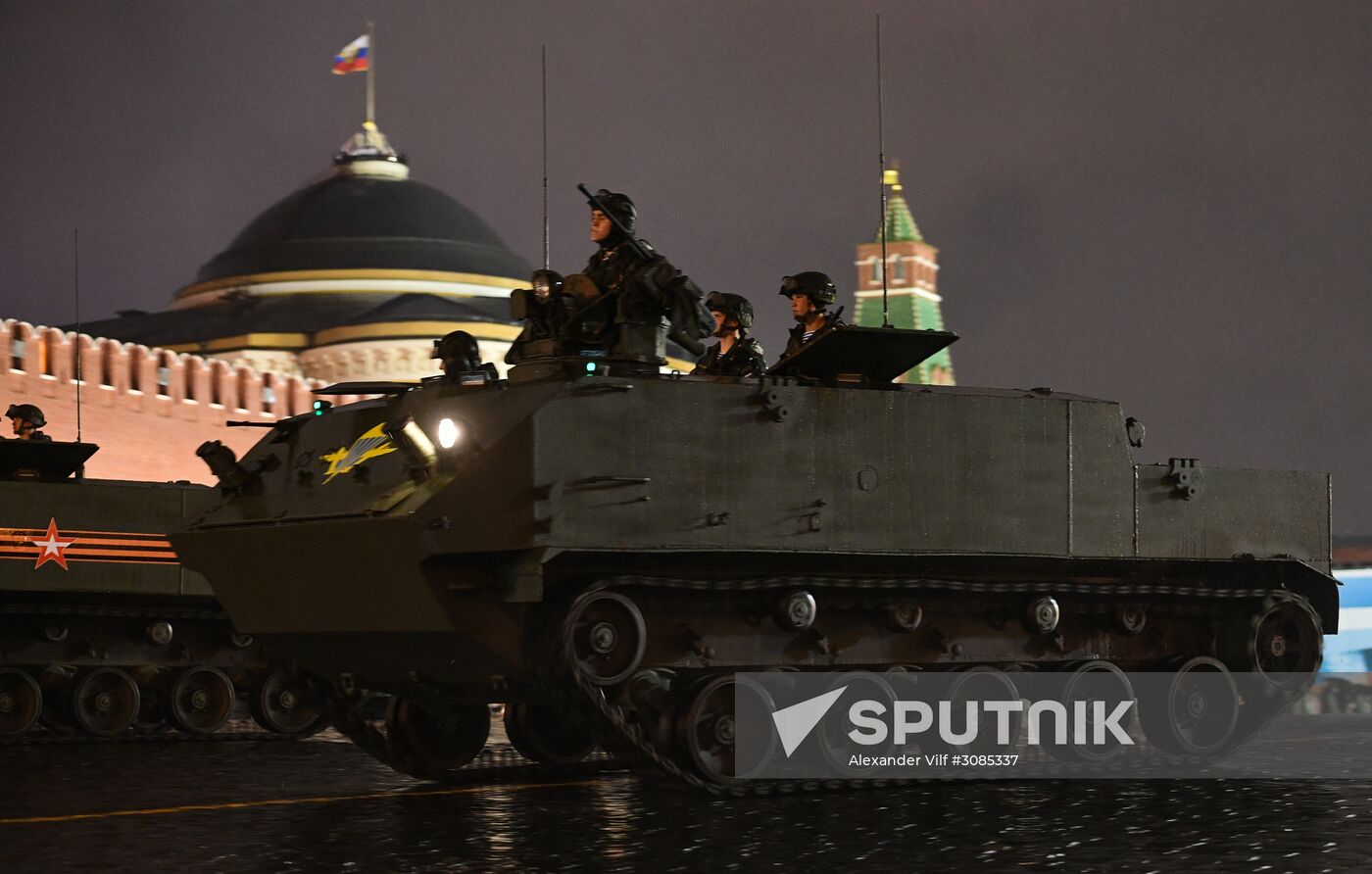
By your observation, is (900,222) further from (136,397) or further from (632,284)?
(632,284)

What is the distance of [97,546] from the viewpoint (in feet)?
66.5

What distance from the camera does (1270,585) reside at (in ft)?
52.4

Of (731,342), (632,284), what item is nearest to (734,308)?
(731,342)

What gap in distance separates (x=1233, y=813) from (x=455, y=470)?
477 centimetres

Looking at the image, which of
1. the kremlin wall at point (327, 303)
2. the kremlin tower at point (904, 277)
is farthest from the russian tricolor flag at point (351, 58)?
the kremlin tower at point (904, 277)

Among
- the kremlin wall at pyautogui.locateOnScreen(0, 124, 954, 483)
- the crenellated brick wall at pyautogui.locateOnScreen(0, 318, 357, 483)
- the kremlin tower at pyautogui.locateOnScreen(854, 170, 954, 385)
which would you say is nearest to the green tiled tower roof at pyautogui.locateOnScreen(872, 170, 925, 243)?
the kremlin tower at pyautogui.locateOnScreen(854, 170, 954, 385)

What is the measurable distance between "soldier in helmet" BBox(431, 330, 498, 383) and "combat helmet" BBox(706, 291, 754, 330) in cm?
234

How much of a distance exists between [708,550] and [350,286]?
64595mm

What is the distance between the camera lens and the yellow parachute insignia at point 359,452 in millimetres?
13273

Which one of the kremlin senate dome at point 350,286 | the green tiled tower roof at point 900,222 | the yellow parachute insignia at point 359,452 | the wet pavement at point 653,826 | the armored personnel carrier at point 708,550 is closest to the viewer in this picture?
the wet pavement at point 653,826

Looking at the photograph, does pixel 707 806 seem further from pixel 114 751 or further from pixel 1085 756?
pixel 114 751

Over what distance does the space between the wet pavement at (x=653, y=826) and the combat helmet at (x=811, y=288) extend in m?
3.54

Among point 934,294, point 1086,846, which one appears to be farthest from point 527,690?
point 934,294

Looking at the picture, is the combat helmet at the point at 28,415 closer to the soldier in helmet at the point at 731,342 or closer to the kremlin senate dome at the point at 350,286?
the soldier in helmet at the point at 731,342
